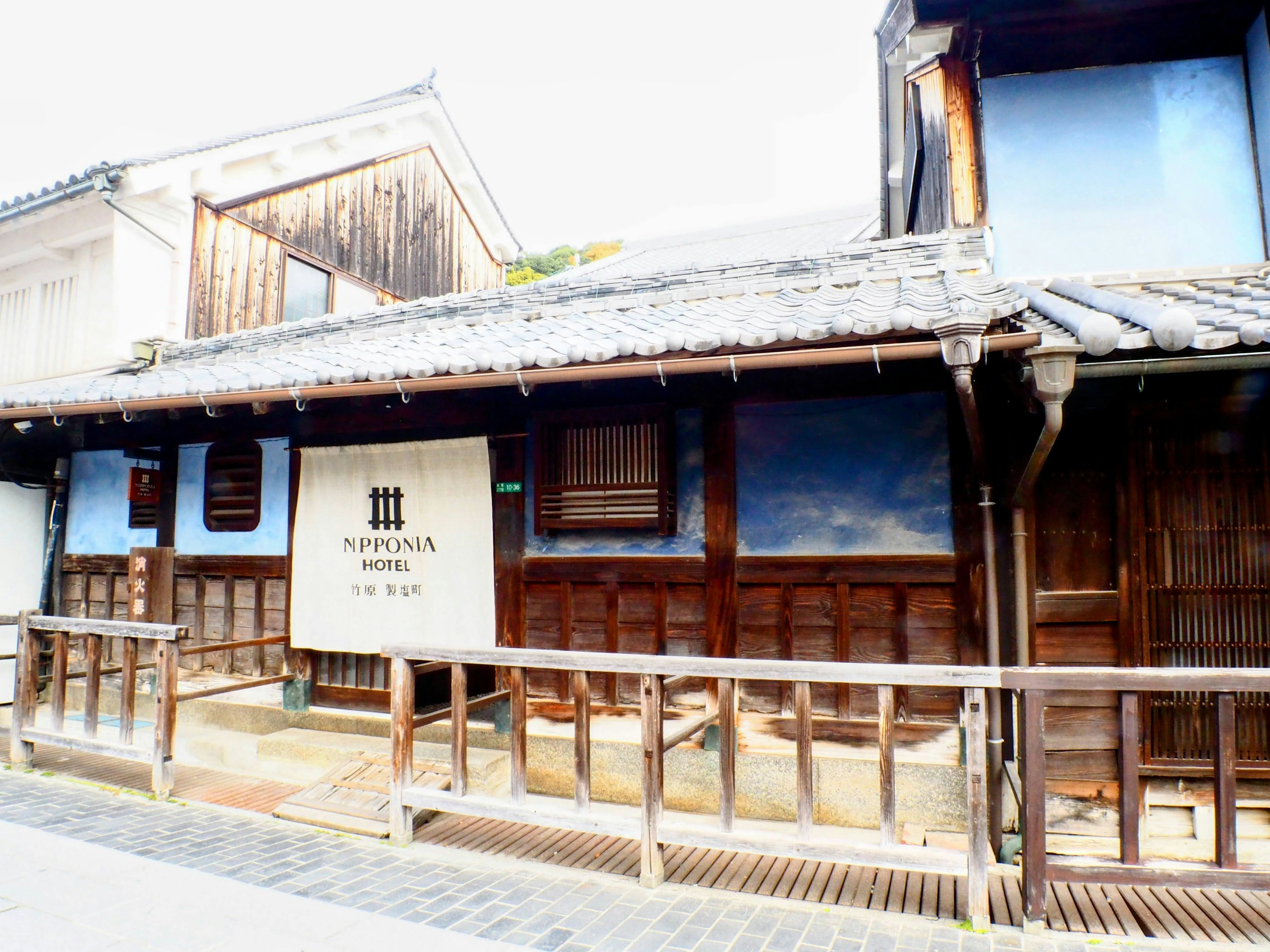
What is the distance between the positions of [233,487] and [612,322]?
467 cm

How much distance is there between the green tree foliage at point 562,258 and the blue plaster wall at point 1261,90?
2530 cm

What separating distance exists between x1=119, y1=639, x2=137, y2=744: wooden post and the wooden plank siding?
764 cm

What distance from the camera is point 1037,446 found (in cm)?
441

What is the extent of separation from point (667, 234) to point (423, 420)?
1729 centimetres

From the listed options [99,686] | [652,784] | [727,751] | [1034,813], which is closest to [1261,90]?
[1034,813]

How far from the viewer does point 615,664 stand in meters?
4.48

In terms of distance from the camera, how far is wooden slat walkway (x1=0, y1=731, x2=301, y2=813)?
19.8 feet

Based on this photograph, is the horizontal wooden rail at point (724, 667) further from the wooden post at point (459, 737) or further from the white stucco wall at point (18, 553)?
the white stucco wall at point (18, 553)

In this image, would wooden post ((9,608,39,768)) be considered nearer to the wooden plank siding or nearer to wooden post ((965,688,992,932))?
the wooden plank siding

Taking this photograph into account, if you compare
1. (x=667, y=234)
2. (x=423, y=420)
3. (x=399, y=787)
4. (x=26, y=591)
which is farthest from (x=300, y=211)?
(x=667, y=234)

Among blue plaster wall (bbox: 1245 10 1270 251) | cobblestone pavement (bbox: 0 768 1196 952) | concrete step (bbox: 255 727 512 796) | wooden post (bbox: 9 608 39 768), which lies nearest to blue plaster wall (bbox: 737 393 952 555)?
cobblestone pavement (bbox: 0 768 1196 952)

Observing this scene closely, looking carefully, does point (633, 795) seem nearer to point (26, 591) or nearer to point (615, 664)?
point (615, 664)

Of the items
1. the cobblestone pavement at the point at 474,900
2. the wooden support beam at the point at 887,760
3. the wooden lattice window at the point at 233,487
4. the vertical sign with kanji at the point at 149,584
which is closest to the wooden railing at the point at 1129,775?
the cobblestone pavement at the point at 474,900

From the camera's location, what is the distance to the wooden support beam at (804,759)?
4070 mm
